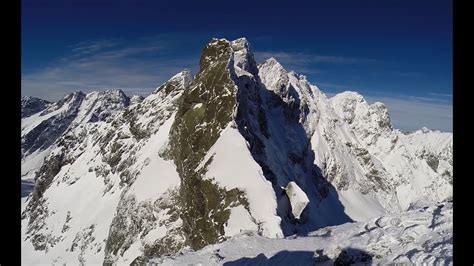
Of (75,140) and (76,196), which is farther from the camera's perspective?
(75,140)

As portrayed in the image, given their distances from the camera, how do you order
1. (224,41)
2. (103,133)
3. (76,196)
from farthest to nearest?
1. (103,133)
2. (76,196)
3. (224,41)

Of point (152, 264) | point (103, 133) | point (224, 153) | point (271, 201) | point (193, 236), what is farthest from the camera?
point (103, 133)

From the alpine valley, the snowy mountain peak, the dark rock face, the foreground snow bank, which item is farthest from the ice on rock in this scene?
the snowy mountain peak

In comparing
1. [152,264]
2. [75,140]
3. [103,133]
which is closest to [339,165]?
[103,133]

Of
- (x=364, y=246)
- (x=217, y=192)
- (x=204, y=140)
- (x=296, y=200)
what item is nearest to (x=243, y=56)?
(x=204, y=140)

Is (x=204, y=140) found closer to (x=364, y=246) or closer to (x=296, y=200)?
(x=296, y=200)
